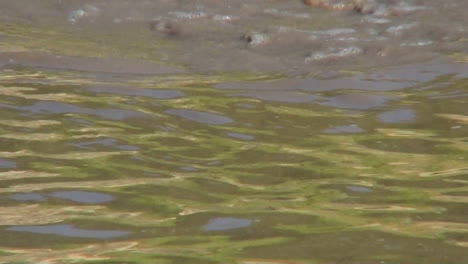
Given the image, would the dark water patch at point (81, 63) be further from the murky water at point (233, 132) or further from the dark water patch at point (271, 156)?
the dark water patch at point (271, 156)

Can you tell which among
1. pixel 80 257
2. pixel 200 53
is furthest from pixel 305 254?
pixel 200 53

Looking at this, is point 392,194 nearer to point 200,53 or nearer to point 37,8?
point 200,53

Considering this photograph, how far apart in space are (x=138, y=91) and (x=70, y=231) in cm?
181

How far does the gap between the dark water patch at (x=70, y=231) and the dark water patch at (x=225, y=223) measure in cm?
26

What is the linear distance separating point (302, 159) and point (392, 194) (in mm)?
506

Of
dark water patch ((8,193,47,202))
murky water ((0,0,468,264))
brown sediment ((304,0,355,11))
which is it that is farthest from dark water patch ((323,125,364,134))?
brown sediment ((304,0,355,11))

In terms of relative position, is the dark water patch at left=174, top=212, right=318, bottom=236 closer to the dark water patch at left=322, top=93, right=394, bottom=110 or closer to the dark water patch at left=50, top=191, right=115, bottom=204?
the dark water patch at left=50, top=191, right=115, bottom=204

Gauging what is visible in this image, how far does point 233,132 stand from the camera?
15.0 ft

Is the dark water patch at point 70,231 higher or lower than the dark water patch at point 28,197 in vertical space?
lower

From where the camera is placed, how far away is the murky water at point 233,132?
11.0 ft

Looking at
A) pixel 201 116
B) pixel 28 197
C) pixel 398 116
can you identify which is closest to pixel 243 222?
pixel 28 197

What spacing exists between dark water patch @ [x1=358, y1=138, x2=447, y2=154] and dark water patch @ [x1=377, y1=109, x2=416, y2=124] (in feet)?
0.92

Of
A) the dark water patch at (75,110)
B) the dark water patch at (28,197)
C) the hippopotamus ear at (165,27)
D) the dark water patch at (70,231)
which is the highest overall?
the hippopotamus ear at (165,27)

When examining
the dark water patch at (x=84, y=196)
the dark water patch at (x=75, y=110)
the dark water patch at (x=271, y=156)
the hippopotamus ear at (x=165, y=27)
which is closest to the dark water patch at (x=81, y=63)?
the hippopotamus ear at (x=165, y=27)
